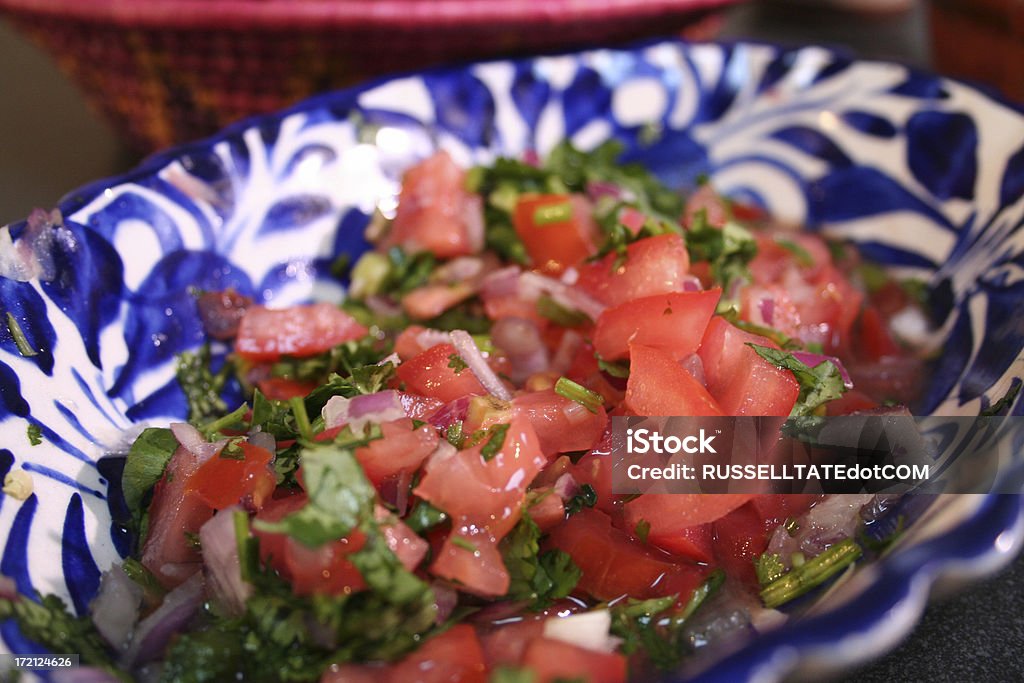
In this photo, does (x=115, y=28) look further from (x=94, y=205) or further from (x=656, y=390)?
(x=656, y=390)

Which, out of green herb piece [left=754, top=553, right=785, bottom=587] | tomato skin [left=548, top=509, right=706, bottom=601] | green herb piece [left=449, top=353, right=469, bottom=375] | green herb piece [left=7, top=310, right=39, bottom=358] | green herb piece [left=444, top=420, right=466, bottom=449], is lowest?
green herb piece [left=754, top=553, right=785, bottom=587]

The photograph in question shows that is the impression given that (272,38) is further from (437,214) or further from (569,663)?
(569,663)

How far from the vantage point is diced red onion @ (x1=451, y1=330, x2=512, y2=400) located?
1585 millimetres

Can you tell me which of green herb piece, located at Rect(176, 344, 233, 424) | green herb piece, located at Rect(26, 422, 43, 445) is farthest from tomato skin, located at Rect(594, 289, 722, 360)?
green herb piece, located at Rect(26, 422, 43, 445)

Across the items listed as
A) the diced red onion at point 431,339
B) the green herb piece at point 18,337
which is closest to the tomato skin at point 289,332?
the diced red onion at point 431,339

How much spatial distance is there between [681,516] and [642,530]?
0.26ft

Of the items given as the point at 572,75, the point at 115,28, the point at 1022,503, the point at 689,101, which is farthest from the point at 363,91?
the point at 1022,503

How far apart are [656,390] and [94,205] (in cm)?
125

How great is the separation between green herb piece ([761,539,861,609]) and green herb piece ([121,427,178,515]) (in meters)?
1.12

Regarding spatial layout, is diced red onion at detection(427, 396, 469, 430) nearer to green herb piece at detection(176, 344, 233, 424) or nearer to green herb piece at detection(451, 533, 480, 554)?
green herb piece at detection(451, 533, 480, 554)

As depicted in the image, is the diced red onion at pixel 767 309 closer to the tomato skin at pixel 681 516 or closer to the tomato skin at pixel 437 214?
the tomato skin at pixel 681 516

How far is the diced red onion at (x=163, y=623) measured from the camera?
129 centimetres

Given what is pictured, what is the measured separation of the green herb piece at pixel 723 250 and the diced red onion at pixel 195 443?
117cm

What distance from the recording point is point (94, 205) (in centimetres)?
173
